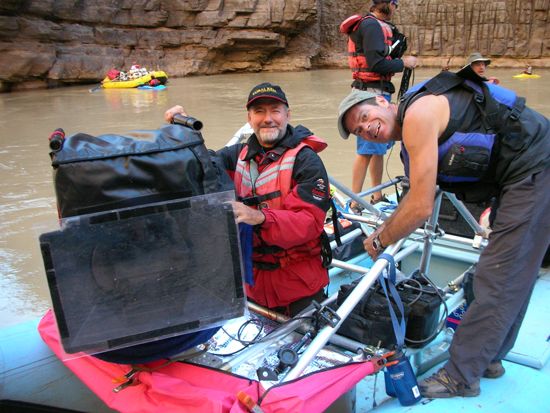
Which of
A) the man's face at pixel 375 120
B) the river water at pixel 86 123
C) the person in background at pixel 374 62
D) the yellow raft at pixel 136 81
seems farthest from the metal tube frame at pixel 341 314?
the yellow raft at pixel 136 81

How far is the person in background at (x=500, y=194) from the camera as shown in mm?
1650

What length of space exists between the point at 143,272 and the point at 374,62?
10.7ft

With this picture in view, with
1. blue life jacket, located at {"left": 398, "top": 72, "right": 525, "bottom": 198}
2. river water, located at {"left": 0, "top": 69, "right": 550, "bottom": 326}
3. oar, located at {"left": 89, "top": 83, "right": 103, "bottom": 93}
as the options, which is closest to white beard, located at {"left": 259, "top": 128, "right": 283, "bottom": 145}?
blue life jacket, located at {"left": 398, "top": 72, "right": 525, "bottom": 198}

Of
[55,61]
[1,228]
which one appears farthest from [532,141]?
[55,61]

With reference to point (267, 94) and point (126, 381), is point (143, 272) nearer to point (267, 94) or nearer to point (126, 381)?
point (126, 381)

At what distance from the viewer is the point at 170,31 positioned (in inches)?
788

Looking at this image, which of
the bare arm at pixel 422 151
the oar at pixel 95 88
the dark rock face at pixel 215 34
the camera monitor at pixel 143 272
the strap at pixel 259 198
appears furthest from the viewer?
the dark rock face at pixel 215 34

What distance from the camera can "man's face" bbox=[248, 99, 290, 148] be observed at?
6.29 ft

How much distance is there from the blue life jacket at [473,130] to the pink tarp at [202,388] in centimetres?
72

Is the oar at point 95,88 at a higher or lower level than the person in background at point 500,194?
lower

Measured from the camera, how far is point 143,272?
120 centimetres

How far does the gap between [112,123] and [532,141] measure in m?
9.50

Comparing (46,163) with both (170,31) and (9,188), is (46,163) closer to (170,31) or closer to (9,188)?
(9,188)

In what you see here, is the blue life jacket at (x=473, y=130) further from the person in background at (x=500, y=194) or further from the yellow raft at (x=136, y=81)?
the yellow raft at (x=136, y=81)
